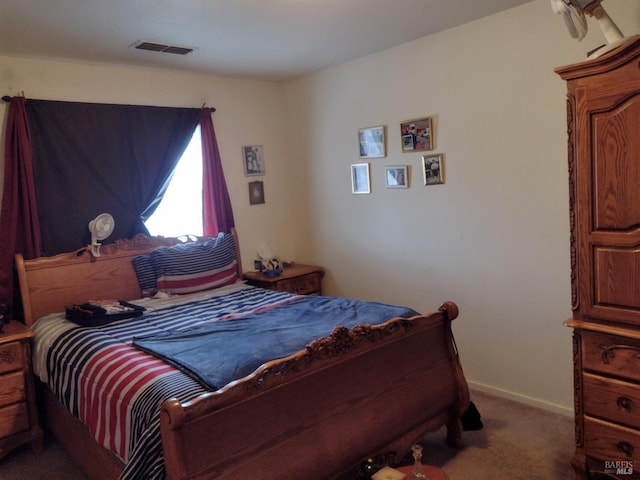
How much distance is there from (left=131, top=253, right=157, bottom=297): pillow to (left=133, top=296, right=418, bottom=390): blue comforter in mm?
1013

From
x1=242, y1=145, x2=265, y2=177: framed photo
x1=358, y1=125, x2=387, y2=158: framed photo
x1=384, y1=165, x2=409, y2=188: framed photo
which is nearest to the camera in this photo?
x1=384, y1=165, x2=409, y2=188: framed photo

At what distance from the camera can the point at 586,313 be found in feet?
6.93

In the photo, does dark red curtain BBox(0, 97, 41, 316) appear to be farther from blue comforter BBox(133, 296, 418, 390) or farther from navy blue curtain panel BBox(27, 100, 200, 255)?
blue comforter BBox(133, 296, 418, 390)

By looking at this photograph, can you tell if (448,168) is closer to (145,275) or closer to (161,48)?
(161,48)

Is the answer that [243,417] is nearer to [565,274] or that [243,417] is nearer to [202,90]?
[565,274]

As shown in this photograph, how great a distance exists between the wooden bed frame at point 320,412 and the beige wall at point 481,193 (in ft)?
2.41

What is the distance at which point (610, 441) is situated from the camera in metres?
2.10

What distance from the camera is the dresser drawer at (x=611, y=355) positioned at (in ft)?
6.53

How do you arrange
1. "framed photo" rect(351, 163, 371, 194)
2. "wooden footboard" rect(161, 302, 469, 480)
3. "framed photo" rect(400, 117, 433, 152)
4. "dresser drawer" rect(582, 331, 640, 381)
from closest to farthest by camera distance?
1. "wooden footboard" rect(161, 302, 469, 480)
2. "dresser drawer" rect(582, 331, 640, 381)
3. "framed photo" rect(400, 117, 433, 152)
4. "framed photo" rect(351, 163, 371, 194)

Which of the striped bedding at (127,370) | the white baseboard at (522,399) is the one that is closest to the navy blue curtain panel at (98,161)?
the striped bedding at (127,370)

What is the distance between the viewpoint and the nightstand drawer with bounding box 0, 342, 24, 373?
277 centimetres

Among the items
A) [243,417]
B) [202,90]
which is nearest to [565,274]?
[243,417]

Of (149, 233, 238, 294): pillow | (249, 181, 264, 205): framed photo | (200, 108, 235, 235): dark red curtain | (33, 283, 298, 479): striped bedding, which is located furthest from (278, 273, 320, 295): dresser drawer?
(249, 181, 264, 205): framed photo

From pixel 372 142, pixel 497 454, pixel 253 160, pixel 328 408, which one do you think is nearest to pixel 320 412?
pixel 328 408
